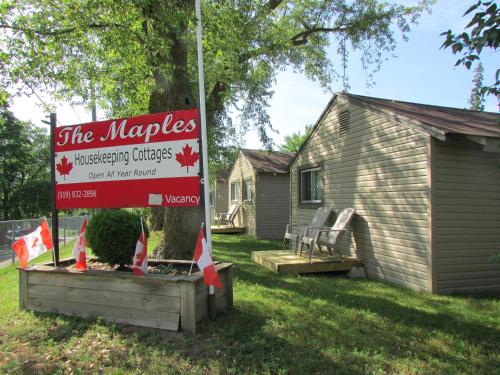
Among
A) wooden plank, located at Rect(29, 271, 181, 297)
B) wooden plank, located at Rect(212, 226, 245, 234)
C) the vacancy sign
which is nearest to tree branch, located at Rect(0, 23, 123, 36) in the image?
the vacancy sign

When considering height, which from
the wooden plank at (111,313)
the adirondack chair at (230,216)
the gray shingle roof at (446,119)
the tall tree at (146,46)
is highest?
the tall tree at (146,46)

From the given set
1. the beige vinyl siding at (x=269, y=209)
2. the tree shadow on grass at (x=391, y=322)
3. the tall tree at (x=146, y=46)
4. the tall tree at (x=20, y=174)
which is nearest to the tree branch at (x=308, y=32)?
the tall tree at (x=146, y=46)

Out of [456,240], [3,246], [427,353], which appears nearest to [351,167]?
[456,240]

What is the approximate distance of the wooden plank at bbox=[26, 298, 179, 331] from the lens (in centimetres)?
423

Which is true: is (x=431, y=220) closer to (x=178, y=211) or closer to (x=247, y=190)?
(x=178, y=211)

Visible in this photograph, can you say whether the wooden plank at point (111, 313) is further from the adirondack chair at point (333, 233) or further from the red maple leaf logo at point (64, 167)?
the adirondack chair at point (333, 233)

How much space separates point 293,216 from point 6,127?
32668mm

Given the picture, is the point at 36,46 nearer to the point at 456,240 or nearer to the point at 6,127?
the point at 456,240

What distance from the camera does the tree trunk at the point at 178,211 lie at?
25.0ft

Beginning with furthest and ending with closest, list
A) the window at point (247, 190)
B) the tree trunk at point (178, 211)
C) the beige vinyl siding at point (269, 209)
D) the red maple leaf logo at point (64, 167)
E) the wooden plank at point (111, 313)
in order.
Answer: the window at point (247, 190) → the beige vinyl siding at point (269, 209) → the tree trunk at point (178, 211) → the red maple leaf logo at point (64, 167) → the wooden plank at point (111, 313)

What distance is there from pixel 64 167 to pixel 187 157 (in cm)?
211

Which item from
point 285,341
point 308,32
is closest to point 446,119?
point 285,341

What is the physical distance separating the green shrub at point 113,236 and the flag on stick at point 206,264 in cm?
129

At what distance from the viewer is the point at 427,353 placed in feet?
12.4
